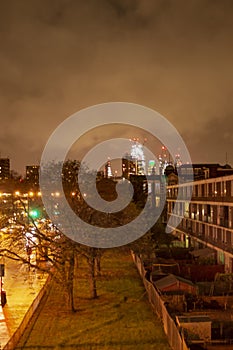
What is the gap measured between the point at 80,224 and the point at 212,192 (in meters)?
25.6

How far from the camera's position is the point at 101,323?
21.2 meters

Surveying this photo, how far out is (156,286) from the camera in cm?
2586

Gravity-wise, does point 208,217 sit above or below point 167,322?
above

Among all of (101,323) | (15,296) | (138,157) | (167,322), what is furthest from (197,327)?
(138,157)

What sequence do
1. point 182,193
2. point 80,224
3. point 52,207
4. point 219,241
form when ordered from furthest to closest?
point 182,193 < point 219,241 < point 52,207 < point 80,224

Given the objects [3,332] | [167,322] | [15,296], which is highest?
[167,322]

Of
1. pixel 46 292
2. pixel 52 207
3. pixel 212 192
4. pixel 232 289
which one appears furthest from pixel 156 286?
pixel 212 192

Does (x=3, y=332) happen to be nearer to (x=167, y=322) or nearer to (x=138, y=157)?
(x=167, y=322)

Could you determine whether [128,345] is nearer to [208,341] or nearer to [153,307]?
[208,341]

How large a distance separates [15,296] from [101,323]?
305 inches

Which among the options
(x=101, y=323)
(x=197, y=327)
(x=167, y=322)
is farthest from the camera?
(x=101, y=323)

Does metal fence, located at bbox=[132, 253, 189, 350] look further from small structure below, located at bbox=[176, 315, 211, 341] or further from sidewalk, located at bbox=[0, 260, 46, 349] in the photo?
sidewalk, located at bbox=[0, 260, 46, 349]

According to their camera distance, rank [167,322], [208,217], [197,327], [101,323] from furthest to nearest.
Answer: [208,217] < [101,323] < [167,322] < [197,327]

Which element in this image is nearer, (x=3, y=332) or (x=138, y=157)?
(x=3, y=332)
